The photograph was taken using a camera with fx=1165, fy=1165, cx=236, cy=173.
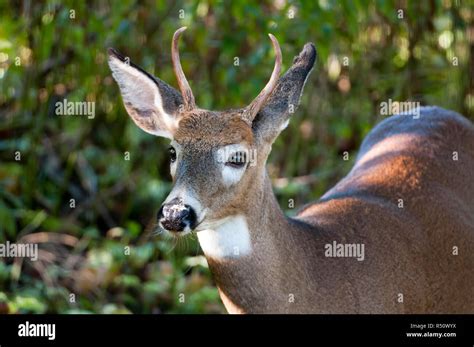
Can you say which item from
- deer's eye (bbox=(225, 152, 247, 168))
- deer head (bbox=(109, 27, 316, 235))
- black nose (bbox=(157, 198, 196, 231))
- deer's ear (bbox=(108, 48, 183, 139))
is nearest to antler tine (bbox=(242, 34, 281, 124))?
deer head (bbox=(109, 27, 316, 235))

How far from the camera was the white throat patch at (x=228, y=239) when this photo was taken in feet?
18.3

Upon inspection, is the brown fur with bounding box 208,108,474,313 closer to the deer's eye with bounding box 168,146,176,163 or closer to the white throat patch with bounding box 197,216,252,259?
the white throat patch with bounding box 197,216,252,259

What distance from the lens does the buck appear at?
5539mm

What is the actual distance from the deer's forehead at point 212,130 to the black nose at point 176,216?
0.41 meters

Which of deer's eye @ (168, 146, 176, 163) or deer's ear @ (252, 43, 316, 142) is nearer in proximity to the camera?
deer's eye @ (168, 146, 176, 163)

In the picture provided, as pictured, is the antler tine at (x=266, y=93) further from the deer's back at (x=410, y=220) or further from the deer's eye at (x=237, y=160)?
the deer's back at (x=410, y=220)

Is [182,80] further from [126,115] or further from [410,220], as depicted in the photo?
[126,115]

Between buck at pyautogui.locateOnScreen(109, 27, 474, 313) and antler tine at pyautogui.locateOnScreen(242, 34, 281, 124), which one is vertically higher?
antler tine at pyautogui.locateOnScreen(242, 34, 281, 124)

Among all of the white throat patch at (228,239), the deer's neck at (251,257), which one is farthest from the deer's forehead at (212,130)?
the white throat patch at (228,239)

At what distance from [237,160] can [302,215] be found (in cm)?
124

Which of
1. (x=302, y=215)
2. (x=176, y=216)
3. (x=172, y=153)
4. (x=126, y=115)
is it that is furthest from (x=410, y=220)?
(x=126, y=115)

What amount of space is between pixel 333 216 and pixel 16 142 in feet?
14.5
